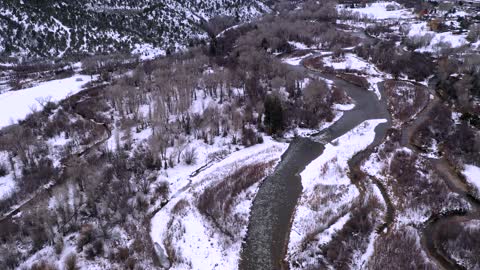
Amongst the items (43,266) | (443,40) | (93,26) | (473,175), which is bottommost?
(473,175)

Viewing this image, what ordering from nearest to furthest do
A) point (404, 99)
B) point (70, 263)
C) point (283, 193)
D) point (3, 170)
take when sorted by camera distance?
point (70, 263) < point (283, 193) < point (3, 170) < point (404, 99)

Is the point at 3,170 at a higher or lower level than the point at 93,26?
lower

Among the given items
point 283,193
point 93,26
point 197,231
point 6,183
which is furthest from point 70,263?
point 93,26

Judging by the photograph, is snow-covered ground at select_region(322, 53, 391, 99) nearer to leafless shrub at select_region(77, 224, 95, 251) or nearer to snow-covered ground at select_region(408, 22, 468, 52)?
snow-covered ground at select_region(408, 22, 468, 52)

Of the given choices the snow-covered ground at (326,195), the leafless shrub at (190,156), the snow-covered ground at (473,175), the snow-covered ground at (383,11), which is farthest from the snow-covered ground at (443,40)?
the leafless shrub at (190,156)

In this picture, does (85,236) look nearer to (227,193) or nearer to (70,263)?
(70,263)

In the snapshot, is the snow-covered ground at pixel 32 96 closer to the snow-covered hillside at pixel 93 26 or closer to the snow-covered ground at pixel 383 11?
the snow-covered hillside at pixel 93 26

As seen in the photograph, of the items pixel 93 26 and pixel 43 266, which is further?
pixel 93 26
